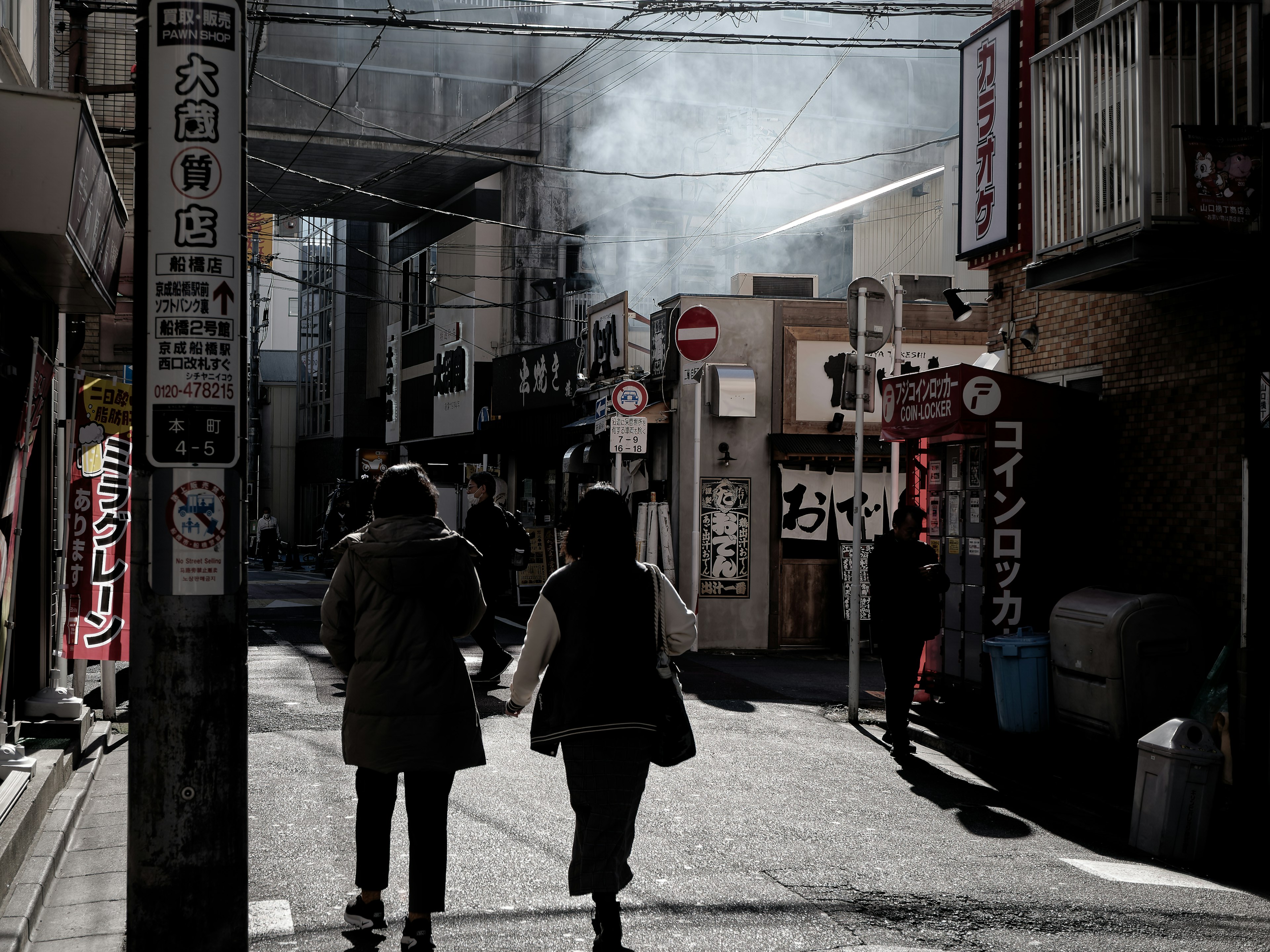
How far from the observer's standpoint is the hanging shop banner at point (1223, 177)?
346 inches

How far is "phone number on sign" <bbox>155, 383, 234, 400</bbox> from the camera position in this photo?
12.8 ft

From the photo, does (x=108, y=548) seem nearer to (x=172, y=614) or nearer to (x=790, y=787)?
(x=790, y=787)

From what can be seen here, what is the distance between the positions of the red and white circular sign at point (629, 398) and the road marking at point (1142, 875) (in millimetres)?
10105

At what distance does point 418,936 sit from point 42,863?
6.95 ft

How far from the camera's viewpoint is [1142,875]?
661 centimetres

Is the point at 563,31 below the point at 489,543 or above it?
above

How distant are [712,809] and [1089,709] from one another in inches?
138

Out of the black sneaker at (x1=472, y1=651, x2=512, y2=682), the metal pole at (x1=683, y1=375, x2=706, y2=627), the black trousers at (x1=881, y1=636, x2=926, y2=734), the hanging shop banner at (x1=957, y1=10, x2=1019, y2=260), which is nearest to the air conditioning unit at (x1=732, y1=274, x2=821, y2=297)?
the metal pole at (x1=683, y1=375, x2=706, y2=627)

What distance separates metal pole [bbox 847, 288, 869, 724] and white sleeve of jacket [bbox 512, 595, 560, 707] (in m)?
6.41

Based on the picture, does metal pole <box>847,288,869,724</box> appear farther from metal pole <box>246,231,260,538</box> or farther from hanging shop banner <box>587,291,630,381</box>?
metal pole <box>246,231,260,538</box>

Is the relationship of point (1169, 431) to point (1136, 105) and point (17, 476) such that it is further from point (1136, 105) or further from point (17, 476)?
point (17, 476)

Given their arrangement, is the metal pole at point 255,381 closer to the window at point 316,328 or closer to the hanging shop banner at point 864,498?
the window at point 316,328

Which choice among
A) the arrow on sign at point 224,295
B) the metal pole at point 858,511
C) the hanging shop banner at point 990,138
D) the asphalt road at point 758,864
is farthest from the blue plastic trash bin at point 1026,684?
the arrow on sign at point 224,295

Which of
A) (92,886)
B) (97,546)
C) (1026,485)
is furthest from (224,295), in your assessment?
(1026,485)
